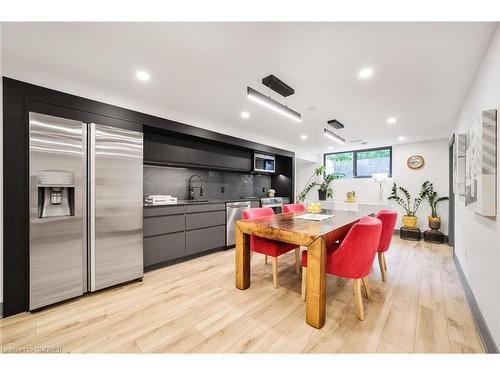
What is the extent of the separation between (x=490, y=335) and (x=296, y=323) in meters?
1.33

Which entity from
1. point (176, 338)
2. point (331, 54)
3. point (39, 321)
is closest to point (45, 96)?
point (39, 321)

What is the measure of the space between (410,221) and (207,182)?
4.68 metres

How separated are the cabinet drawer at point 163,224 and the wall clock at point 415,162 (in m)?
5.45

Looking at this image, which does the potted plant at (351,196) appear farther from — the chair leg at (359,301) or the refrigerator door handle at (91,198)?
the refrigerator door handle at (91,198)

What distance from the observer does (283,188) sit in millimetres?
5742

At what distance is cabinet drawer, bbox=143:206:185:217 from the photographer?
2.86 m

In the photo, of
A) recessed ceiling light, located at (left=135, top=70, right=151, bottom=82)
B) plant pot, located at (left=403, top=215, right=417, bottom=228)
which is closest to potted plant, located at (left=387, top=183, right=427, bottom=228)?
plant pot, located at (left=403, top=215, right=417, bottom=228)

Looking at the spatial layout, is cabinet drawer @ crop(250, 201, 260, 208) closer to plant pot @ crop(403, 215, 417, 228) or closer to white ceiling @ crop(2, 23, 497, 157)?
white ceiling @ crop(2, 23, 497, 157)

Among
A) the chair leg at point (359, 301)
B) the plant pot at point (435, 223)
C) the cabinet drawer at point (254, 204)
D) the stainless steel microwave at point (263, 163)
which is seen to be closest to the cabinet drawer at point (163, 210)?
the cabinet drawer at point (254, 204)

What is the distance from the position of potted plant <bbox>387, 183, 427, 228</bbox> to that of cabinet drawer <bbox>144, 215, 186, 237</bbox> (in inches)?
196

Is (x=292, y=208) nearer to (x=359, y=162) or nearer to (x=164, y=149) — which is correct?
(x=164, y=149)

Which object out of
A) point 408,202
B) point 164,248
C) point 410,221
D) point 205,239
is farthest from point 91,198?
point 408,202

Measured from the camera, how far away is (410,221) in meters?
4.90
